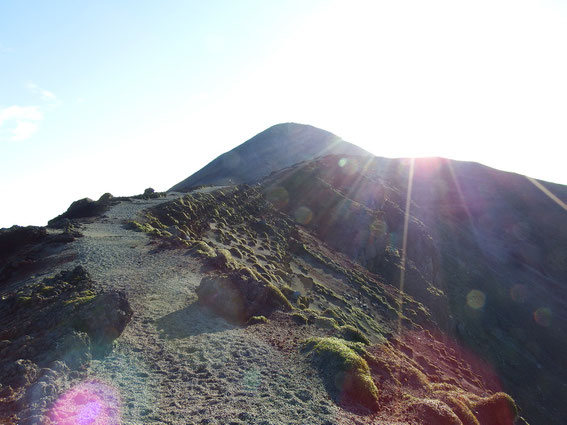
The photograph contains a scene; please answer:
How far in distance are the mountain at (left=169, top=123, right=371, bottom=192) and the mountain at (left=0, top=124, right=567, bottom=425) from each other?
53863mm

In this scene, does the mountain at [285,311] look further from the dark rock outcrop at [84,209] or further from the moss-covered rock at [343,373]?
the dark rock outcrop at [84,209]

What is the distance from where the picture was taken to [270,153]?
553ft

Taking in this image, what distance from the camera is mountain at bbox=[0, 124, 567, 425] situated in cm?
1316

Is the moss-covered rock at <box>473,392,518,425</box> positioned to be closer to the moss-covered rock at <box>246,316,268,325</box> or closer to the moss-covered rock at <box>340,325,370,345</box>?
the moss-covered rock at <box>340,325,370,345</box>

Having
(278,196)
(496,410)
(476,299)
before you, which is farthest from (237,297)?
(476,299)

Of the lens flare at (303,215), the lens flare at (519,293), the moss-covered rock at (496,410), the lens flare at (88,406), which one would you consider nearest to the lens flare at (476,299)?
the lens flare at (519,293)

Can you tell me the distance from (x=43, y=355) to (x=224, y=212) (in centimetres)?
4332

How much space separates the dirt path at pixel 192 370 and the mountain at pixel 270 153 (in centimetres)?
11673

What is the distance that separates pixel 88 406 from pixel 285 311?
13.4m

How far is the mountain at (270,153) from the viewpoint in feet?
Answer: 484

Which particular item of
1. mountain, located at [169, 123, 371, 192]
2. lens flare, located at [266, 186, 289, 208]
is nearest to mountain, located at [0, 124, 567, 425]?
lens flare, located at [266, 186, 289, 208]

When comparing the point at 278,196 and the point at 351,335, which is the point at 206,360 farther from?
the point at 278,196

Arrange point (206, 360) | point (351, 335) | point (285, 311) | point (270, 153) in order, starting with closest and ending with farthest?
1. point (206, 360)
2. point (351, 335)
3. point (285, 311)
4. point (270, 153)

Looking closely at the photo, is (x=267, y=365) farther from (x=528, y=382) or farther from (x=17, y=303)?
(x=528, y=382)
